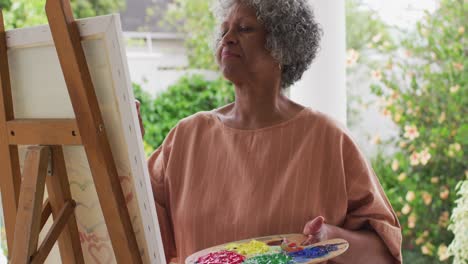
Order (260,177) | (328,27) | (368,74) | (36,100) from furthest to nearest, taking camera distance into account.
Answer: (368,74)
(328,27)
(260,177)
(36,100)

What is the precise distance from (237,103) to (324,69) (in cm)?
100

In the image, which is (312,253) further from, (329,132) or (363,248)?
(329,132)

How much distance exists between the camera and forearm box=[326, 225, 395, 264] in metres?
1.98

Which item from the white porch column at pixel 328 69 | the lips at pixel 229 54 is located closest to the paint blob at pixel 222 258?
the lips at pixel 229 54

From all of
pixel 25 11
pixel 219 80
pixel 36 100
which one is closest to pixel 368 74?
pixel 219 80

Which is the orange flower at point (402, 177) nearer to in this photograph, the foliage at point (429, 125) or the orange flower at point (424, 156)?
the foliage at point (429, 125)

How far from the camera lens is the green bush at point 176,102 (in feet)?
15.9

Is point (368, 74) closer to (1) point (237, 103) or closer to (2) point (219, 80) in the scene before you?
(2) point (219, 80)

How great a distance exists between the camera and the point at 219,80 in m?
5.14

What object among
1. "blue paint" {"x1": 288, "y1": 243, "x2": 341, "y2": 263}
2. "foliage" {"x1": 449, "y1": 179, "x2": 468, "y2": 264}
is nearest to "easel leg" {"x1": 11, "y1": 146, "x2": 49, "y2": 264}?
"blue paint" {"x1": 288, "y1": 243, "x2": 341, "y2": 263}

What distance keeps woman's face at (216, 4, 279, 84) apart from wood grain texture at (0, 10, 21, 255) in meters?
0.69

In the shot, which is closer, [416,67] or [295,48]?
[295,48]

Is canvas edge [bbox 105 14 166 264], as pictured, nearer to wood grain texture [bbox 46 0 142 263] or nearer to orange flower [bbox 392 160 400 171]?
wood grain texture [bbox 46 0 142 263]

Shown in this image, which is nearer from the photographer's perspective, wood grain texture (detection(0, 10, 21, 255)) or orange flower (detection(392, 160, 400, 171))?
wood grain texture (detection(0, 10, 21, 255))
